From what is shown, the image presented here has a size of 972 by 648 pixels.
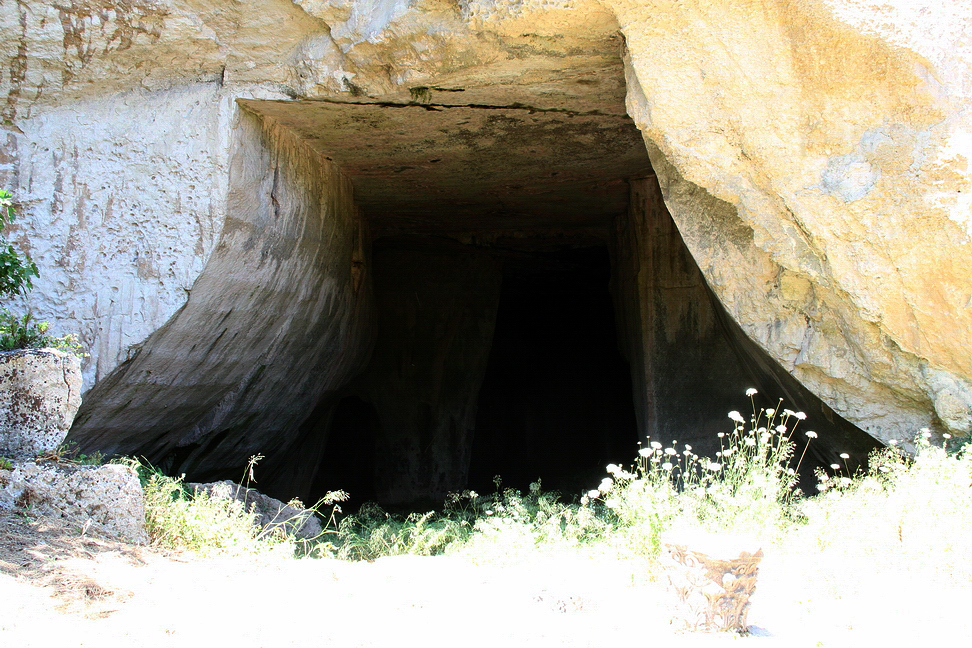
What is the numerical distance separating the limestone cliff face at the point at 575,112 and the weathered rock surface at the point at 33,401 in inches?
39.3

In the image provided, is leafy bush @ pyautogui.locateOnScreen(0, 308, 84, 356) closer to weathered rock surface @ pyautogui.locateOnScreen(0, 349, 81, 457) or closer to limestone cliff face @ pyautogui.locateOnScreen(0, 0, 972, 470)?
weathered rock surface @ pyautogui.locateOnScreen(0, 349, 81, 457)

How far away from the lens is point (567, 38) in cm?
372

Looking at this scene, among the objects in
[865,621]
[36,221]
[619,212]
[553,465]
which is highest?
[619,212]

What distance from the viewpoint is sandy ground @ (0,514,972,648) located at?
2123 millimetres

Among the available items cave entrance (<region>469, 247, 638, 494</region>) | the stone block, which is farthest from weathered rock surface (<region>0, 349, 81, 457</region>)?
cave entrance (<region>469, 247, 638, 494</region>)

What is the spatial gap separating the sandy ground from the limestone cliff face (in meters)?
1.42

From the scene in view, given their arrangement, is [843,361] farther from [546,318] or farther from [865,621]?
[546,318]

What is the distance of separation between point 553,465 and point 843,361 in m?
7.65

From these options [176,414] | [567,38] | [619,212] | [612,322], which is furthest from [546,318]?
[567,38]

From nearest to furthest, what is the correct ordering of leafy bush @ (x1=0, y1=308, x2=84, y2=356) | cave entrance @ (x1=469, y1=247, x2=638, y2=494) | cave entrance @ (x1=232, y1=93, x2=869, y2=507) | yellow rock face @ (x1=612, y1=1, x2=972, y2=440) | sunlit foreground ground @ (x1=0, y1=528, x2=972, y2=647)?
sunlit foreground ground @ (x1=0, y1=528, x2=972, y2=647) → leafy bush @ (x1=0, y1=308, x2=84, y2=356) → yellow rock face @ (x1=612, y1=1, x2=972, y2=440) → cave entrance @ (x1=232, y1=93, x2=869, y2=507) → cave entrance @ (x1=469, y1=247, x2=638, y2=494)

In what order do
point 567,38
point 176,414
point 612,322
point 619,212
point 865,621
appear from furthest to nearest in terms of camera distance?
1. point 612,322
2. point 619,212
3. point 176,414
4. point 567,38
5. point 865,621

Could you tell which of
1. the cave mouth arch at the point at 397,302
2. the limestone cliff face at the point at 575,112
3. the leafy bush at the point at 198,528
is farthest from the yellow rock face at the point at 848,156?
the leafy bush at the point at 198,528

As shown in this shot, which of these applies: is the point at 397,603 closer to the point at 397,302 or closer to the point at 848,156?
the point at 848,156

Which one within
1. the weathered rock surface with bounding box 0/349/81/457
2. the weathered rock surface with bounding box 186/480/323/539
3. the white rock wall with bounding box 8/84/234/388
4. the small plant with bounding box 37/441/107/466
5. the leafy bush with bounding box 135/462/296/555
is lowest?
the weathered rock surface with bounding box 186/480/323/539
